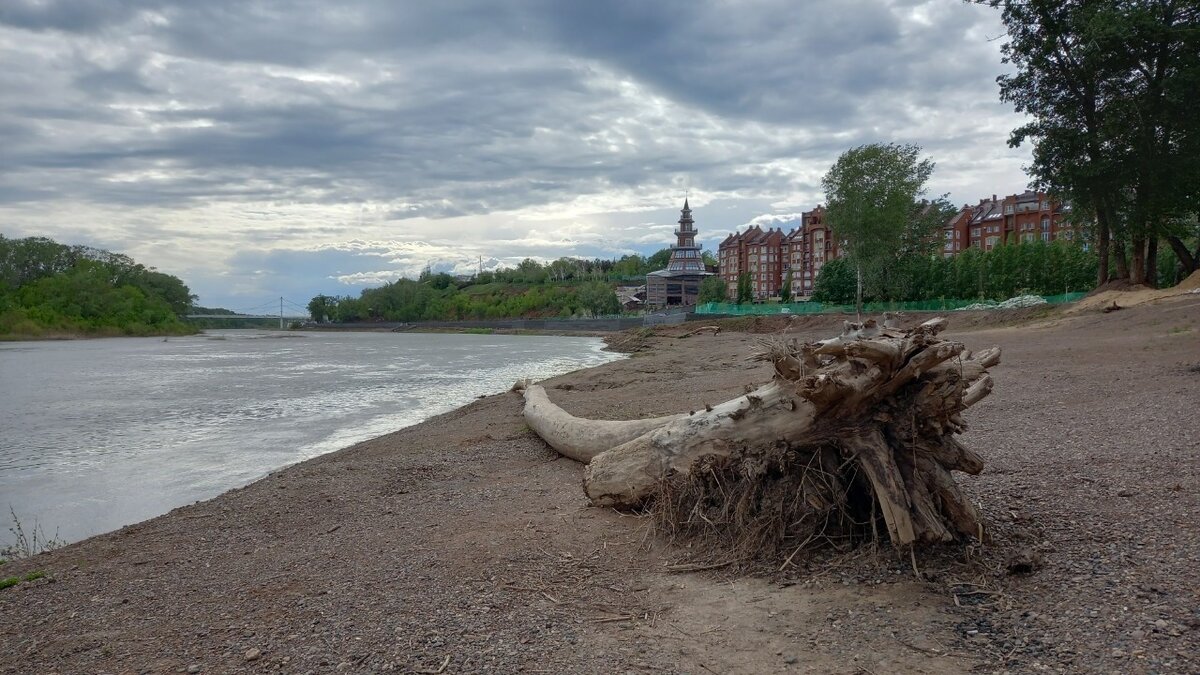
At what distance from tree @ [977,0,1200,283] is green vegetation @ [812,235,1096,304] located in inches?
843

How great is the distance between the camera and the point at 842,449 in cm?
483

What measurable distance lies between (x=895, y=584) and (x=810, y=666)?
1.05m

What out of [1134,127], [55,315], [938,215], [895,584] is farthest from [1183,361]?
[55,315]

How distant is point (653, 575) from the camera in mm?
4863

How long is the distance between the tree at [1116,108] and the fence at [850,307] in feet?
23.1

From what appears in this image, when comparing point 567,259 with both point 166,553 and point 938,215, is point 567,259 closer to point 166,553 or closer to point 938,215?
point 938,215

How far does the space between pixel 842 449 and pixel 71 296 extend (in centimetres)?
11880

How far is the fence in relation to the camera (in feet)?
137

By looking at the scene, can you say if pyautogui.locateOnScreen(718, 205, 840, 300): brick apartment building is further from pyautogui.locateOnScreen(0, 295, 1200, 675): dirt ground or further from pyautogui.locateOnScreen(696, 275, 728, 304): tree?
pyautogui.locateOnScreen(0, 295, 1200, 675): dirt ground

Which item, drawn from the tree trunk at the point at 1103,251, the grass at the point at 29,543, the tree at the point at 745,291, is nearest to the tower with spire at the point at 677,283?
the tree at the point at 745,291

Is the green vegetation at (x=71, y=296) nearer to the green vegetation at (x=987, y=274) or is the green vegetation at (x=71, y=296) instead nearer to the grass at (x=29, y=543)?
the green vegetation at (x=987, y=274)

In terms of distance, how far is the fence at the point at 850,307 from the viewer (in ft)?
137

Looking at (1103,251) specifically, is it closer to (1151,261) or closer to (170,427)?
(1151,261)

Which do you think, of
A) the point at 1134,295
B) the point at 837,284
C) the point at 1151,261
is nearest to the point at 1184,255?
the point at 1151,261
